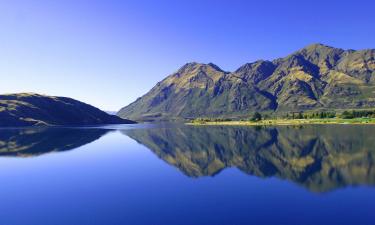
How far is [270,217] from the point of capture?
134ft

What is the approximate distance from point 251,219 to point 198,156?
2828 inches

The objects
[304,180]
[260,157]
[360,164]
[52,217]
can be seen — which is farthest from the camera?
[260,157]

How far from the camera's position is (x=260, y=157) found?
343 ft

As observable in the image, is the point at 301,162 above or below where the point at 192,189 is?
below

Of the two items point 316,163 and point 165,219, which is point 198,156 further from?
point 165,219

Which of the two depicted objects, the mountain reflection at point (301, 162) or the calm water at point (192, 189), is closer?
the calm water at point (192, 189)

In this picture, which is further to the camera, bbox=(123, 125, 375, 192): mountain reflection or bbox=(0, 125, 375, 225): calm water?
bbox=(123, 125, 375, 192): mountain reflection

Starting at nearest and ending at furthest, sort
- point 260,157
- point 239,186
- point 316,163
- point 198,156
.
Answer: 1. point 239,186
2. point 316,163
3. point 260,157
4. point 198,156

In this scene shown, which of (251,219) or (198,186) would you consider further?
(198,186)

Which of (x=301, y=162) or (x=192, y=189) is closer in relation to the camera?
(x=192, y=189)

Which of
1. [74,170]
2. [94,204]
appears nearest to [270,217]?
[94,204]

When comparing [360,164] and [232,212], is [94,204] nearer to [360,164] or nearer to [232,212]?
[232,212]

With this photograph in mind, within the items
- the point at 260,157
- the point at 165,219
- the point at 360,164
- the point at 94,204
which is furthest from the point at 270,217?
the point at 260,157

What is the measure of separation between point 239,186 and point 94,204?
27.5 metres
